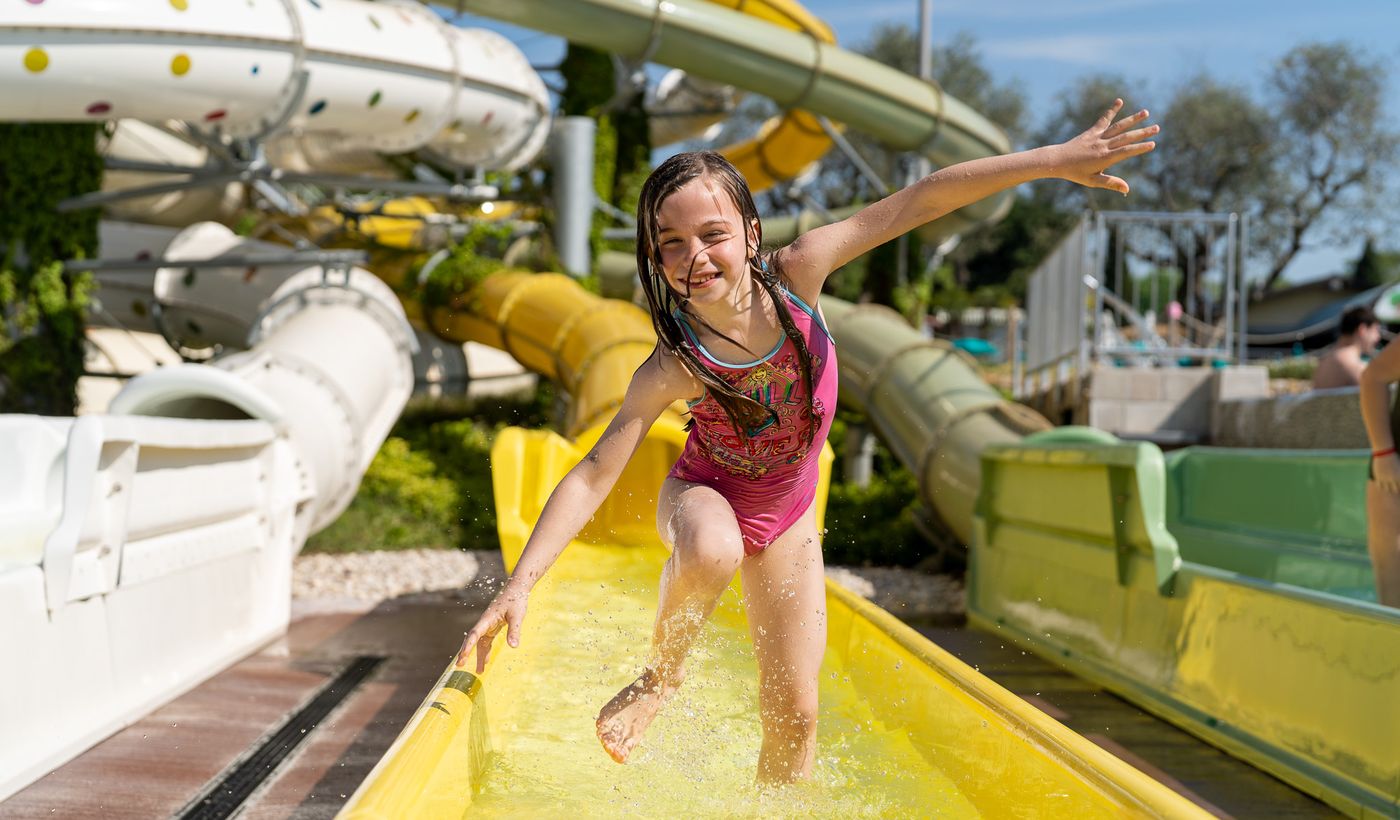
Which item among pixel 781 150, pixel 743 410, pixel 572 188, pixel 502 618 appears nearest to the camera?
pixel 502 618

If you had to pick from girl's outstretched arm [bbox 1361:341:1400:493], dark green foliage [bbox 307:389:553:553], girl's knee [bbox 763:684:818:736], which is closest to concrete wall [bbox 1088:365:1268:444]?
dark green foliage [bbox 307:389:553:553]

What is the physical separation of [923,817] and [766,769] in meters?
0.38

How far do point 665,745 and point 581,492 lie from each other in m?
0.88

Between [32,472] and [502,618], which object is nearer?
[502,618]

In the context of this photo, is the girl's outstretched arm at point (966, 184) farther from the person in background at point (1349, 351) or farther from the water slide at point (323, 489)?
the person in background at point (1349, 351)

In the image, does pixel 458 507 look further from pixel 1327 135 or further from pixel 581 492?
pixel 1327 135

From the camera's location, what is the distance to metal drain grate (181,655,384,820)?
292cm

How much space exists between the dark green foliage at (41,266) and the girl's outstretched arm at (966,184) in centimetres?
634

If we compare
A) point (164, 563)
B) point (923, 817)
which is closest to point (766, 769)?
point (923, 817)

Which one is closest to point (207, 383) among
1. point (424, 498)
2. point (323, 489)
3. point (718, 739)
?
point (323, 489)

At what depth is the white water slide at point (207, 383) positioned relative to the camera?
3.41 metres

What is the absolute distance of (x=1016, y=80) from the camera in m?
34.1

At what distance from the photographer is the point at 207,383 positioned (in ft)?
16.5

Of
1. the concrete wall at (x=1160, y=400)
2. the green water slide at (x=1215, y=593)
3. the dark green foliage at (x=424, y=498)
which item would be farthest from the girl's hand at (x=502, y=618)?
the concrete wall at (x=1160, y=400)
